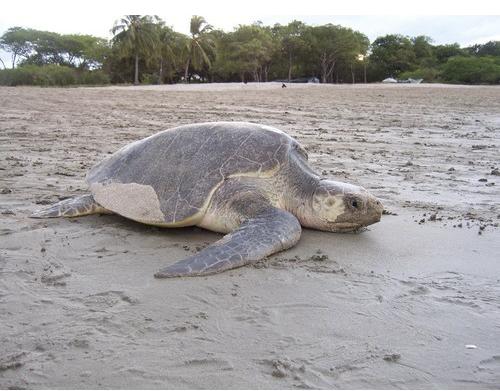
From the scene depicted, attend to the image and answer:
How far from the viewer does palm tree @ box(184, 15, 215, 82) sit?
45656 millimetres

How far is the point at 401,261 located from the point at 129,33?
39.4 meters

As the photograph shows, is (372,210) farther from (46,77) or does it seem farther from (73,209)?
(46,77)

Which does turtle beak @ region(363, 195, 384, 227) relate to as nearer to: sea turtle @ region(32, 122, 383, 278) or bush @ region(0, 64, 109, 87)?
sea turtle @ region(32, 122, 383, 278)

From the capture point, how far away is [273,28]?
52.6 meters

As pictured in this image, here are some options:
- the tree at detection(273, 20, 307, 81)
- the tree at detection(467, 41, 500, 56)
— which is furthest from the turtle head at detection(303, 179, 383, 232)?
the tree at detection(467, 41, 500, 56)

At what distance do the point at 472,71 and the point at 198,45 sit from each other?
23282mm

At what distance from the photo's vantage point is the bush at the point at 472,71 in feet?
128

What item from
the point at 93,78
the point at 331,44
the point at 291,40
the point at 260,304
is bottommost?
the point at 260,304

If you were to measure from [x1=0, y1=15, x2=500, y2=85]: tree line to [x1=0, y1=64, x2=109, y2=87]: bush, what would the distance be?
22 cm

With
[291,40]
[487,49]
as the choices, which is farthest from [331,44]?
[487,49]

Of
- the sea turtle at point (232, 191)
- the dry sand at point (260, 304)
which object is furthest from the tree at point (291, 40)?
the dry sand at point (260, 304)

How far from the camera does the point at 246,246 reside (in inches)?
102

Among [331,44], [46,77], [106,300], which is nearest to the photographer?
[106,300]

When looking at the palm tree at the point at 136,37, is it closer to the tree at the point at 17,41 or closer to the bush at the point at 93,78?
the bush at the point at 93,78
